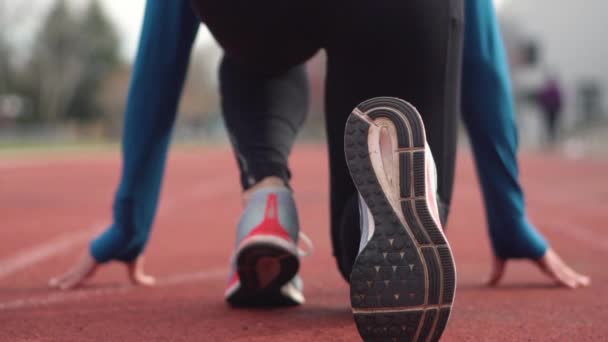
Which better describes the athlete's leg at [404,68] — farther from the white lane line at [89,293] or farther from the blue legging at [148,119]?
the white lane line at [89,293]

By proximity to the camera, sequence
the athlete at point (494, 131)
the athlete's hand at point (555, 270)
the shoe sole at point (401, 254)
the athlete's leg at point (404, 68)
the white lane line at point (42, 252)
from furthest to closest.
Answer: the white lane line at point (42, 252)
the athlete's hand at point (555, 270)
the athlete at point (494, 131)
the athlete's leg at point (404, 68)
the shoe sole at point (401, 254)

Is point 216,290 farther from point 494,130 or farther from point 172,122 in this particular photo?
point 494,130

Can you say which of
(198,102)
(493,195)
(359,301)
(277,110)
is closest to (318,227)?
(493,195)

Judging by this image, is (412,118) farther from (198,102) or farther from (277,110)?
(198,102)

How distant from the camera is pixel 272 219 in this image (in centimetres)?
224

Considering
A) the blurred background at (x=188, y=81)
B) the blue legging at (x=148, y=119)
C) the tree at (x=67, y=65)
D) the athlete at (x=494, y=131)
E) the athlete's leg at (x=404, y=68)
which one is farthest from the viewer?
the tree at (x=67, y=65)

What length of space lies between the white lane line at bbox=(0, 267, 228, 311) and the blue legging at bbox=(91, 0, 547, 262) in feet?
0.51

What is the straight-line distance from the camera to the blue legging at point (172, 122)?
8.62ft

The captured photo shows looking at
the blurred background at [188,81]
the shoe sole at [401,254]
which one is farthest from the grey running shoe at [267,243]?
the blurred background at [188,81]

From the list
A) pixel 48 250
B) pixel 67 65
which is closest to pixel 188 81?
pixel 67 65

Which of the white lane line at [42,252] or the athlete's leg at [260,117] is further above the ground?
the athlete's leg at [260,117]

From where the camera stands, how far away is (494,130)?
282 cm

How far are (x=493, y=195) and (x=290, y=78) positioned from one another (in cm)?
92

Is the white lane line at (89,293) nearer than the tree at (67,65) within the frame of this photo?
Yes
